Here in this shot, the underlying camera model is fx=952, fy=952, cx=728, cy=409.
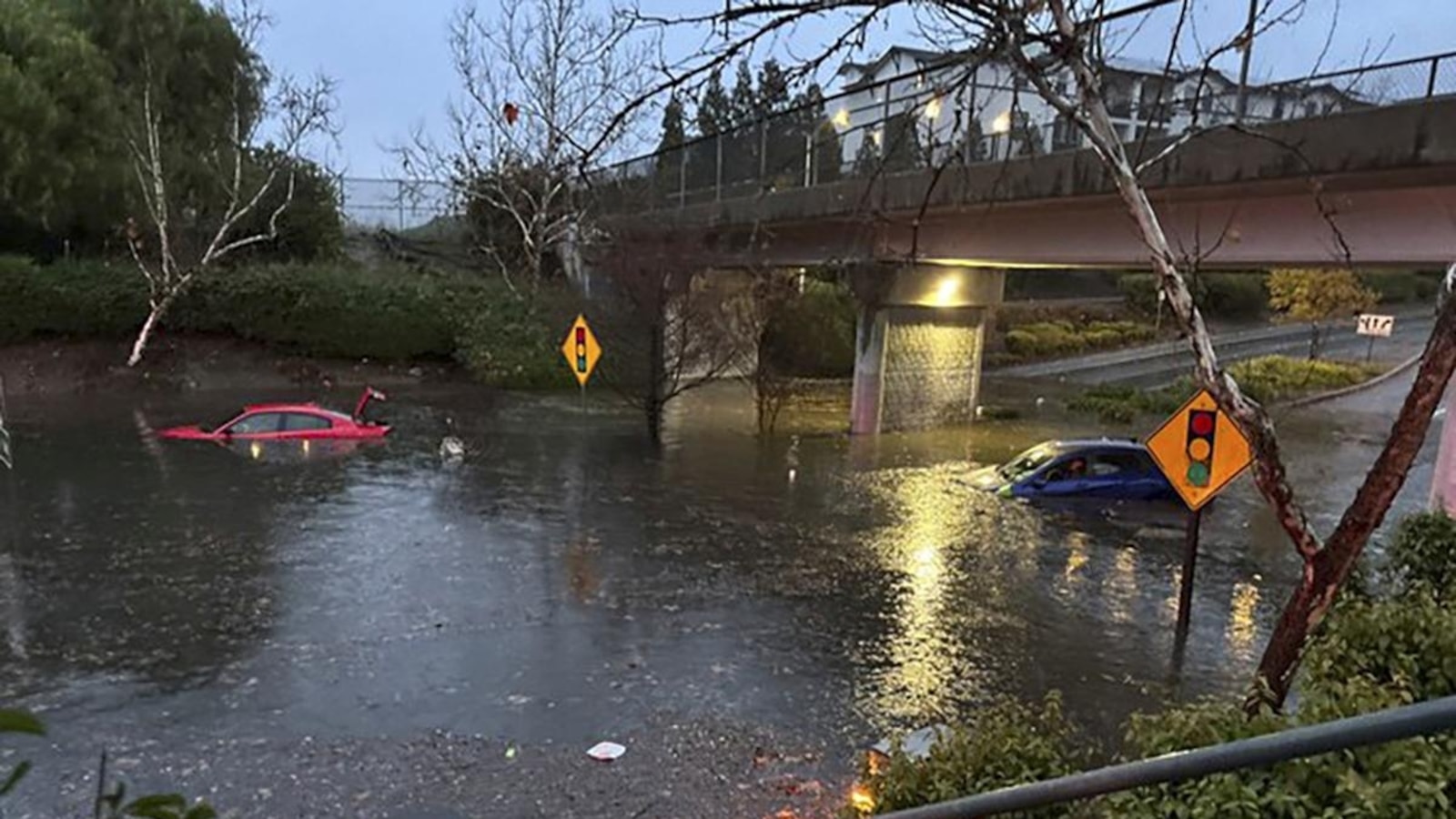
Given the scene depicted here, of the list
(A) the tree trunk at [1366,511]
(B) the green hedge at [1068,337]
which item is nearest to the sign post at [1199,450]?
(A) the tree trunk at [1366,511]

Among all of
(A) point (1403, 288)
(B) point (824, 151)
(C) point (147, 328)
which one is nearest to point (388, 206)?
(C) point (147, 328)

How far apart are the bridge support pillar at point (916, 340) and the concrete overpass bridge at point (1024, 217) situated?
0.17 ft

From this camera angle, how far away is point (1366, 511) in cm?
525

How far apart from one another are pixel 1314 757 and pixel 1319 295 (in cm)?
5091

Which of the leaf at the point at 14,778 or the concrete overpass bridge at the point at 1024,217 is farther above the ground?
the concrete overpass bridge at the point at 1024,217

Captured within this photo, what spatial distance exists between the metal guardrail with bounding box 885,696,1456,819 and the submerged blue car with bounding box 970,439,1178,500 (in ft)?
58.0

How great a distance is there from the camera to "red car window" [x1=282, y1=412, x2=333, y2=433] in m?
21.1

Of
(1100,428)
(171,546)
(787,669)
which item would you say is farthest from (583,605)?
(1100,428)

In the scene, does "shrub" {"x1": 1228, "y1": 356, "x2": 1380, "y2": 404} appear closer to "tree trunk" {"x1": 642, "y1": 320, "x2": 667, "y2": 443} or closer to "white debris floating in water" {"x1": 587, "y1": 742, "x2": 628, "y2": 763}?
"tree trunk" {"x1": 642, "y1": 320, "x2": 667, "y2": 443}

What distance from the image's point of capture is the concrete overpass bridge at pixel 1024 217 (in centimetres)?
1170

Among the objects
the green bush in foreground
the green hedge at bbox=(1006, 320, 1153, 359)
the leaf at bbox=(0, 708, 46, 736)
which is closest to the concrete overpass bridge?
the green bush in foreground

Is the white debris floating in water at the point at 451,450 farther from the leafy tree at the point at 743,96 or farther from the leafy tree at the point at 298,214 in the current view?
the leafy tree at the point at 298,214

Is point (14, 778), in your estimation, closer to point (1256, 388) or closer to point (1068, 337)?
point (1256, 388)

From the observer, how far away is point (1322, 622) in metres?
5.27
